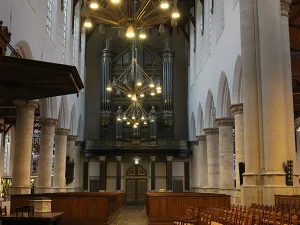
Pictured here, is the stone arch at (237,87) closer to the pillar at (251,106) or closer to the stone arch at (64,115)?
the pillar at (251,106)

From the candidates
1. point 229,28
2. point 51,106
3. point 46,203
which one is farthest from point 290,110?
point 51,106

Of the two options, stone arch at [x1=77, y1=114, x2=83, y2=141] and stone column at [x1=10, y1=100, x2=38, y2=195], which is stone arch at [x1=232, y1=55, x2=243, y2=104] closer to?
stone column at [x1=10, y1=100, x2=38, y2=195]

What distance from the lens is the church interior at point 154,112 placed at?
14.9 meters

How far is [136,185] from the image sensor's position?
129ft

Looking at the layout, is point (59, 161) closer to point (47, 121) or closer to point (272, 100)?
point (47, 121)

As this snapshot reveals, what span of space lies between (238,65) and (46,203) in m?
12.2

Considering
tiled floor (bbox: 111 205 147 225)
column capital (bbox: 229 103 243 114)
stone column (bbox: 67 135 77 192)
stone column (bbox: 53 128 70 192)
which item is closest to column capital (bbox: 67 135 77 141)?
stone column (bbox: 67 135 77 192)

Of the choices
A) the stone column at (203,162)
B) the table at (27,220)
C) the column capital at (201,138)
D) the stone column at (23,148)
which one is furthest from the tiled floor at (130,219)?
the column capital at (201,138)

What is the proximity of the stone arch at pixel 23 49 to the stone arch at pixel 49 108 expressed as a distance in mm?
5726

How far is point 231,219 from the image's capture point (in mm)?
10617

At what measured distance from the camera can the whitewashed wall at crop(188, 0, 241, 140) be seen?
71.0 feet

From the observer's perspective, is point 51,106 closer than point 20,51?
No

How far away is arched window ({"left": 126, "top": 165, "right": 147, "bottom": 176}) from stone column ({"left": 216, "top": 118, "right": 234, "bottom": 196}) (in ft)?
50.3

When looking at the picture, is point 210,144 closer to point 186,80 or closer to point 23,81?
point 186,80
